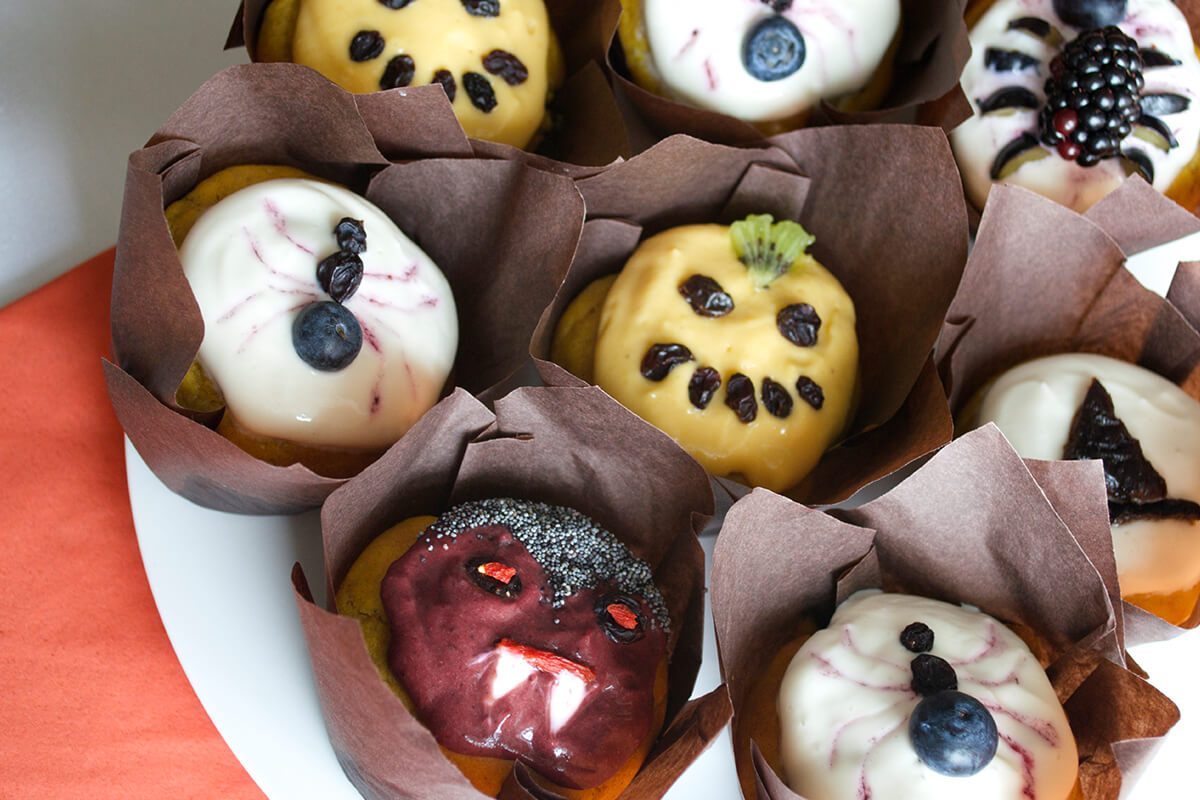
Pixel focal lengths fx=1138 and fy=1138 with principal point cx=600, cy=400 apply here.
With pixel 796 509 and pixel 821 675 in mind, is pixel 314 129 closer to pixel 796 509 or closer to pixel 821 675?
pixel 796 509

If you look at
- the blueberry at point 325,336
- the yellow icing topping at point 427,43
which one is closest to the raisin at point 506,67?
the yellow icing topping at point 427,43

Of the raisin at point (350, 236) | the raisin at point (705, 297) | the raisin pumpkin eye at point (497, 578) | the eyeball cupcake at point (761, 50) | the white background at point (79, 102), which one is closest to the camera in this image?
the raisin pumpkin eye at point (497, 578)

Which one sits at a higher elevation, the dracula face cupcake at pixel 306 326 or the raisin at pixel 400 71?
the raisin at pixel 400 71

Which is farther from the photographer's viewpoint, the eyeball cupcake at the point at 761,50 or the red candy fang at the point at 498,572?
the eyeball cupcake at the point at 761,50

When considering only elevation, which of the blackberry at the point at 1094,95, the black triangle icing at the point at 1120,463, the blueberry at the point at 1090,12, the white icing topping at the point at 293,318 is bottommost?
the white icing topping at the point at 293,318

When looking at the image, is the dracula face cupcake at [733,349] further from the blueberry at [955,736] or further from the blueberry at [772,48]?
the blueberry at [955,736]

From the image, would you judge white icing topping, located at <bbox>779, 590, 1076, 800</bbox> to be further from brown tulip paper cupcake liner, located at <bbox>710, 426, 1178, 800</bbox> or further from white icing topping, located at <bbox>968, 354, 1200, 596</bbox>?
white icing topping, located at <bbox>968, 354, 1200, 596</bbox>

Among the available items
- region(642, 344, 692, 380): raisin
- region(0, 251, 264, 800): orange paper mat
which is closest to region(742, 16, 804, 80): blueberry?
region(642, 344, 692, 380): raisin

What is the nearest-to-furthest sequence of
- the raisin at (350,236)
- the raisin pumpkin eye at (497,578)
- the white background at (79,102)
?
the raisin pumpkin eye at (497,578) → the raisin at (350,236) → the white background at (79,102)
